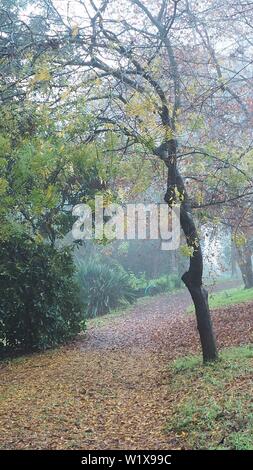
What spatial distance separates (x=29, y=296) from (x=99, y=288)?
743 cm

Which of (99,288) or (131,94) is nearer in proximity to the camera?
(131,94)

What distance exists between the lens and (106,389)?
636 centimetres

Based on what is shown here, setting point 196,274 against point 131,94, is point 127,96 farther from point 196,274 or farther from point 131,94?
point 196,274

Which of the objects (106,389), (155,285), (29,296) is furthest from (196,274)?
(155,285)

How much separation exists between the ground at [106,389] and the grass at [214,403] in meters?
0.06

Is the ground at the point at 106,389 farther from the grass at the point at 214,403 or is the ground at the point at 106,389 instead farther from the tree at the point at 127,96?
the tree at the point at 127,96

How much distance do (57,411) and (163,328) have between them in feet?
20.9

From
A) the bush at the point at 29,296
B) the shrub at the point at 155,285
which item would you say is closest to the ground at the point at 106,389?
the bush at the point at 29,296

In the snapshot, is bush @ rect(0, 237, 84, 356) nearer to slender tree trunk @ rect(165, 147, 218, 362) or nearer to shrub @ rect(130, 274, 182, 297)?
slender tree trunk @ rect(165, 147, 218, 362)

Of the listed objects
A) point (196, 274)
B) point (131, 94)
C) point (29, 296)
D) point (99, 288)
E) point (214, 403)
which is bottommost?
point (214, 403)

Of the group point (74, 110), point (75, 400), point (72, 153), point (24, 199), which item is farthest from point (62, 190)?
point (75, 400)

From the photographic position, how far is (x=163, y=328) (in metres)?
11.5

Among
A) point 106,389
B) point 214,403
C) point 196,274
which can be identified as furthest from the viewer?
point 196,274

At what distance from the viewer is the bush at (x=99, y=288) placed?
16109 millimetres
